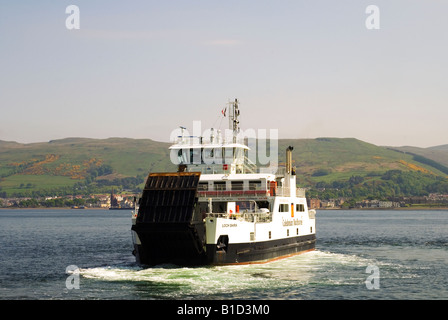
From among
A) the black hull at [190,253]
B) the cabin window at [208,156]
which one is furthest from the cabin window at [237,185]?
the black hull at [190,253]

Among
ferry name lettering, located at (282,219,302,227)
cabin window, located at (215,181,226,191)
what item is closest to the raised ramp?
cabin window, located at (215,181,226,191)

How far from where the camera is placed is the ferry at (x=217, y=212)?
39.0m

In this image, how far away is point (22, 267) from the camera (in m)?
46.0

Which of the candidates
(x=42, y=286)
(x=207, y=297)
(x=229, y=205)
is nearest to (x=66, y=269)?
(x=42, y=286)

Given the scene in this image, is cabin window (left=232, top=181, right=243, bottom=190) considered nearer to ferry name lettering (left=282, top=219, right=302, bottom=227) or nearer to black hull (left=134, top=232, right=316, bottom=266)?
black hull (left=134, top=232, right=316, bottom=266)

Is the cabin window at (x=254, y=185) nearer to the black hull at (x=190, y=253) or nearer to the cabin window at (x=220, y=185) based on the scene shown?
the cabin window at (x=220, y=185)

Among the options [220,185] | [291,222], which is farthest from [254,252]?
[291,222]

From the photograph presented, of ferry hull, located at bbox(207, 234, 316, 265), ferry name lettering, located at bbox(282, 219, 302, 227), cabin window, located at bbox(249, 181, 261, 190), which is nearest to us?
ferry hull, located at bbox(207, 234, 316, 265)

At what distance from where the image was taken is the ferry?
39.0m

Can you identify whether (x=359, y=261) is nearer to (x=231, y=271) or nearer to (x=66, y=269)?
(x=231, y=271)

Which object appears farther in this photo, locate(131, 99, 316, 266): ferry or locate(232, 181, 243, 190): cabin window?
locate(232, 181, 243, 190): cabin window

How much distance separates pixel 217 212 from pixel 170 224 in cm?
894
